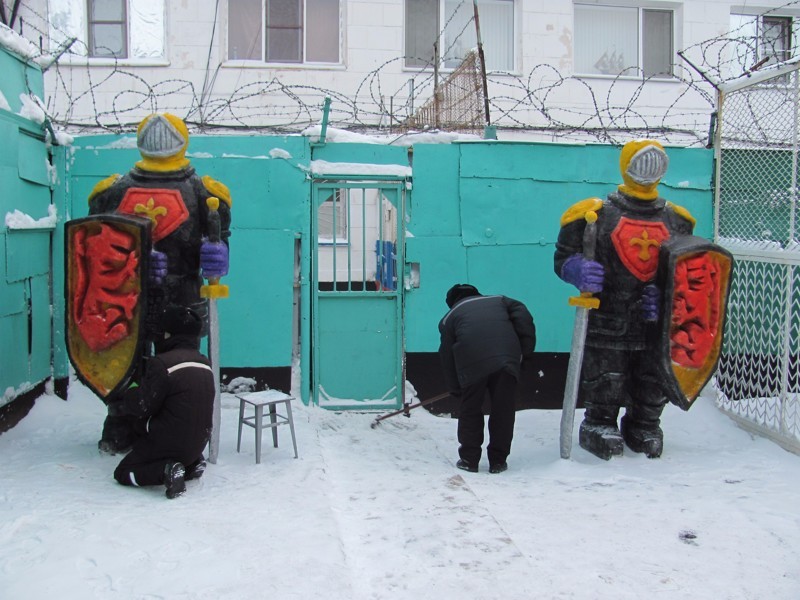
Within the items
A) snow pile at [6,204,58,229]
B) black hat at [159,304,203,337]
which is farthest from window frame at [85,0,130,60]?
black hat at [159,304,203,337]

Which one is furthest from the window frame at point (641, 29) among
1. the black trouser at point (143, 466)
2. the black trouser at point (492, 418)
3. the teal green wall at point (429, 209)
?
the black trouser at point (143, 466)

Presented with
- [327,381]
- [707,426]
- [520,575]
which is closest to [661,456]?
[707,426]

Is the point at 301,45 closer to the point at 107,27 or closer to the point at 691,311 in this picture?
the point at 107,27

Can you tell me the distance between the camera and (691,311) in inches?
199

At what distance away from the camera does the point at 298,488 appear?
14.4ft

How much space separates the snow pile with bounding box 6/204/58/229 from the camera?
5180 mm

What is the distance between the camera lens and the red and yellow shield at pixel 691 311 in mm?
4957

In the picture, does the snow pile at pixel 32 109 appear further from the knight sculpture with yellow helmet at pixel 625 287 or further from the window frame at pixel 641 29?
the window frame at pixel 641 29

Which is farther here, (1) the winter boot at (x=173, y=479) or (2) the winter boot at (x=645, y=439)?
(2) the winter boot at (x=645, y=439)

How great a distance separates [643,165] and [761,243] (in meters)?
1.49

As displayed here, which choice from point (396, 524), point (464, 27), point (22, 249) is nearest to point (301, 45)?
point (464, 27)

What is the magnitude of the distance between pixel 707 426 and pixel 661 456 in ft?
2.92

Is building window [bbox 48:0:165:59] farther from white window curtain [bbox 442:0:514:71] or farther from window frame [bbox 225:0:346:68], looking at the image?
white window curtain [bbox 442:0:514:71]

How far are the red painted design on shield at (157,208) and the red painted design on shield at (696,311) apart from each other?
3.27 meters
